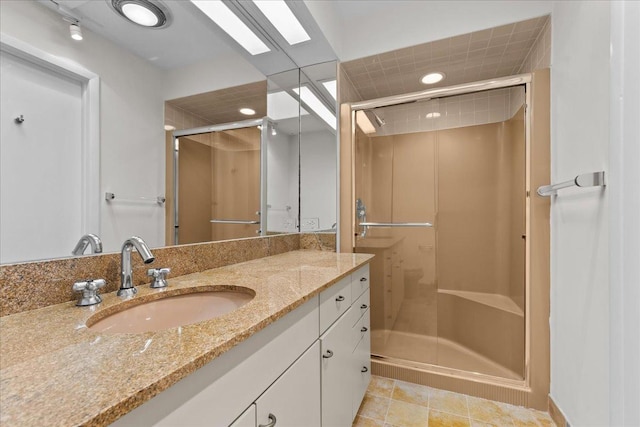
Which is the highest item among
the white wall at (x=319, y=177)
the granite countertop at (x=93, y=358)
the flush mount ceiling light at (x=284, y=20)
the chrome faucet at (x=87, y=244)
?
the flush mount ceiling light at (x=284, y=20)

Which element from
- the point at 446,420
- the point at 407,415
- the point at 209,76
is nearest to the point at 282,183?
the point at 209,76

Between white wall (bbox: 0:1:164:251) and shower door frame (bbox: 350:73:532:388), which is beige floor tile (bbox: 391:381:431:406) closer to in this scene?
shower door frame (bbox: 350:73:532:388)

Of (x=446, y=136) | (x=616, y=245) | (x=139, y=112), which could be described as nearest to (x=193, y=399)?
(x=139, y=112)

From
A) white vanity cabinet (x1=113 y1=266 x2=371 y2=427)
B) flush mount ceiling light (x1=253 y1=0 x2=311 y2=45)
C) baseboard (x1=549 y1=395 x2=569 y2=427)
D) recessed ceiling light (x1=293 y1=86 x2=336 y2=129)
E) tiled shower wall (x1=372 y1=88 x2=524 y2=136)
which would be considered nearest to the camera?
white vanity cabinet (x1=113 y1=266 x2=371 y2=427)

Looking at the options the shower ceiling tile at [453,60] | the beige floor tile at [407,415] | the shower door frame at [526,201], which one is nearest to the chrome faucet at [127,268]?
the beige floor tile at [407,415]

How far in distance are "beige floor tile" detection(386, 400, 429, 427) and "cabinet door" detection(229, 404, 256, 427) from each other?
44.1 inches

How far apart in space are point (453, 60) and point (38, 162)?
2.21 metres

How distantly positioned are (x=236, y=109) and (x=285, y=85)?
25.4 inches

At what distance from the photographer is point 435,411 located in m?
1.49

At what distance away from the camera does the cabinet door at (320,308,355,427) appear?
1.01 m

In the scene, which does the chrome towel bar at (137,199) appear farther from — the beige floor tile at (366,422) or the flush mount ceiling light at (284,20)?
the beige floor tile at (366,422)

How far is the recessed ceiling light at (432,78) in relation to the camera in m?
2.09

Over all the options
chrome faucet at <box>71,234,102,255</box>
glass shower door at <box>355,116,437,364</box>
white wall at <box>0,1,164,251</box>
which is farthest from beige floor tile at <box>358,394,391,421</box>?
chrome faucet at <box>71,234,102,255</box>

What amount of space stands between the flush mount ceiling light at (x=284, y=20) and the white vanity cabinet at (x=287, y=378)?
4.67 feet
